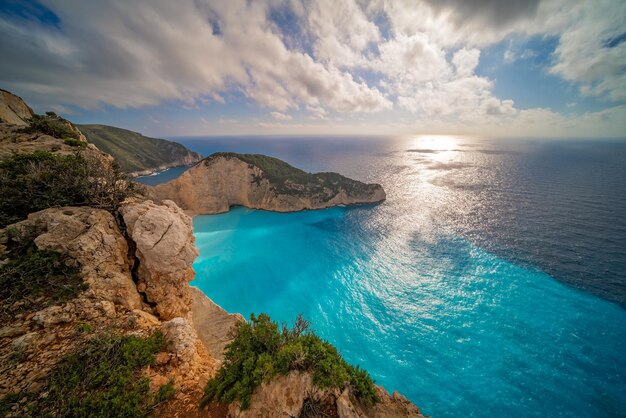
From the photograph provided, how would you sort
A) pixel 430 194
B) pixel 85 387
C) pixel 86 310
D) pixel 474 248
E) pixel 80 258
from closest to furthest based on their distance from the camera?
1. pixel 85 387
2. pixel 86 310
3. pixel 80 258
4. pixel 474 248
5. pixel 430 194

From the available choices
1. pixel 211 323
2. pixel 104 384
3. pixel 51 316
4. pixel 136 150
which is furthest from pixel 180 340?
pixel 136 150

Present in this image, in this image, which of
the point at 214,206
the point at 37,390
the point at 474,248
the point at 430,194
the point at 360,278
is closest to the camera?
the point at 37,390

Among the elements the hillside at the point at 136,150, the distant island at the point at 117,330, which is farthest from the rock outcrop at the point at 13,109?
the hillside at the point at 136,150

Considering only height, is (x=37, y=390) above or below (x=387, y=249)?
above

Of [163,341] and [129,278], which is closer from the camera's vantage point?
[163,341]

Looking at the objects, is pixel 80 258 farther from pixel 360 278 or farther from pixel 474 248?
pixel 474 248

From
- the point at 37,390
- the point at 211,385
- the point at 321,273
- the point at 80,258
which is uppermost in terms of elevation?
the point at 80,258

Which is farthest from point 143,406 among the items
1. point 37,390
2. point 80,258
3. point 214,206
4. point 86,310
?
point 214,206

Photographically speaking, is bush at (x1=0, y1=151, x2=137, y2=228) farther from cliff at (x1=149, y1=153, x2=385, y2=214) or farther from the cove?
cliff at (x1=149, y1=153, x2=385, y2=214)
